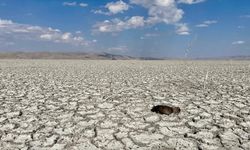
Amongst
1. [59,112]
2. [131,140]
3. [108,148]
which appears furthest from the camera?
[59,112]

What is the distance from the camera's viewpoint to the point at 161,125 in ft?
10.6

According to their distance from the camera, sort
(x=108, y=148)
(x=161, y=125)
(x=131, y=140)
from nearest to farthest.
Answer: (x=108, y=148) < (x=131, y=140) < (x=161, y=125)

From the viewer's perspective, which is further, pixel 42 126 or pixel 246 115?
Result: pixel 246 115

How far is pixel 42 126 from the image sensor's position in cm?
325

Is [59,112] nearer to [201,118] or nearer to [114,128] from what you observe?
[114,128]

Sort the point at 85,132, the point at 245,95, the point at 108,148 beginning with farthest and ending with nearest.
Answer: the point at 245,95
the point at 85,132
the point at 108,148

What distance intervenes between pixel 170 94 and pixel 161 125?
7.64 feet

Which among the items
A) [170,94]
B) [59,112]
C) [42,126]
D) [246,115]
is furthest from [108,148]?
[170,94]

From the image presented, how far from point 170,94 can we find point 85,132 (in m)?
2.92

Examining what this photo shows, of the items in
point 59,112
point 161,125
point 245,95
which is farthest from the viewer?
point 245,95

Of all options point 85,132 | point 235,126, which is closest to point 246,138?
point 235,126

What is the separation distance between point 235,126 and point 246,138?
1.32ft

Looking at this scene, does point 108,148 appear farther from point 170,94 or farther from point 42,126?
point 170,94

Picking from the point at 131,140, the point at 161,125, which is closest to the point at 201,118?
the point at 161,125
